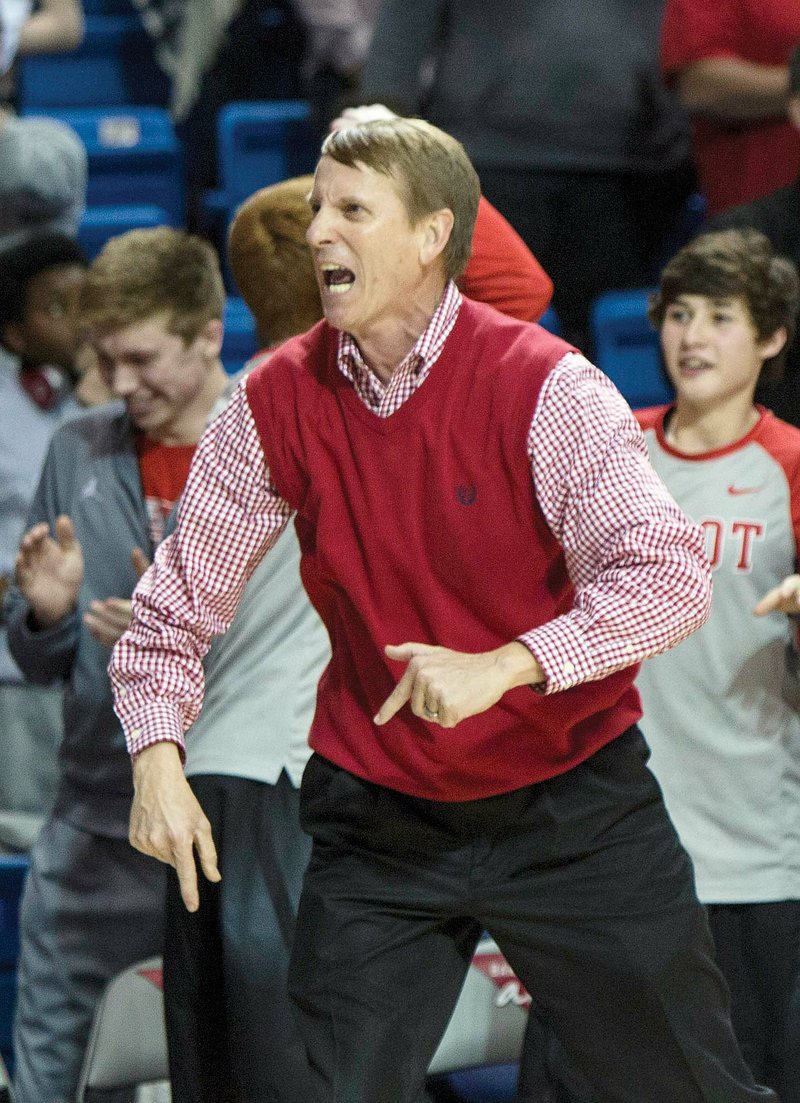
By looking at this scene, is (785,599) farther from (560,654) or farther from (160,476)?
(160,476)

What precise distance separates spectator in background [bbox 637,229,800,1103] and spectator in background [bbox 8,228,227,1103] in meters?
0.85

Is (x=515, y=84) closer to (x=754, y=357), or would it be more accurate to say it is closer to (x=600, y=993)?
(x=754, y=357)

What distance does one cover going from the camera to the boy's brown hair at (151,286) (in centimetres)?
310

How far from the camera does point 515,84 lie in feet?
13.9

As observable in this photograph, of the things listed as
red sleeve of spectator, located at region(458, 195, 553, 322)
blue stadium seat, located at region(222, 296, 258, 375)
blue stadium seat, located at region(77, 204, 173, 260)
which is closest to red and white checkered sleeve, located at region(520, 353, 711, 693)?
red sleeve of spectator, located at region(458, 195, 553, 322)

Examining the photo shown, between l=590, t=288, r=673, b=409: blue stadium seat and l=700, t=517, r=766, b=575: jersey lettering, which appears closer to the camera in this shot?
l=700, t=517, r=766, b=575: jersey lettering

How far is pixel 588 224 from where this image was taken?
4312mm

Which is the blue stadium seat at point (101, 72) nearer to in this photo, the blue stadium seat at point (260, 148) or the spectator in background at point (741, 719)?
the blue stadium seat at point (260, 148)

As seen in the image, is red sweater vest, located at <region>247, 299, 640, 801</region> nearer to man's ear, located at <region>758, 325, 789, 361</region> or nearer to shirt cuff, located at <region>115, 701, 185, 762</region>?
shirt cuff, located at <region>115, 701, 185, 762</region>

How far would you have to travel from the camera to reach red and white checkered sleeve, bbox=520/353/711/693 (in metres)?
1.93

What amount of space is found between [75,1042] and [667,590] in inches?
69.3

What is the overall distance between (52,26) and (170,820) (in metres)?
4.34

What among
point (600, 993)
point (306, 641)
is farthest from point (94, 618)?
point (600, 993)

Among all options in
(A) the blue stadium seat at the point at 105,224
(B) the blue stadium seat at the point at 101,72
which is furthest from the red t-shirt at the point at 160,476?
(B) the blue stadium seat at the point at 101,72
